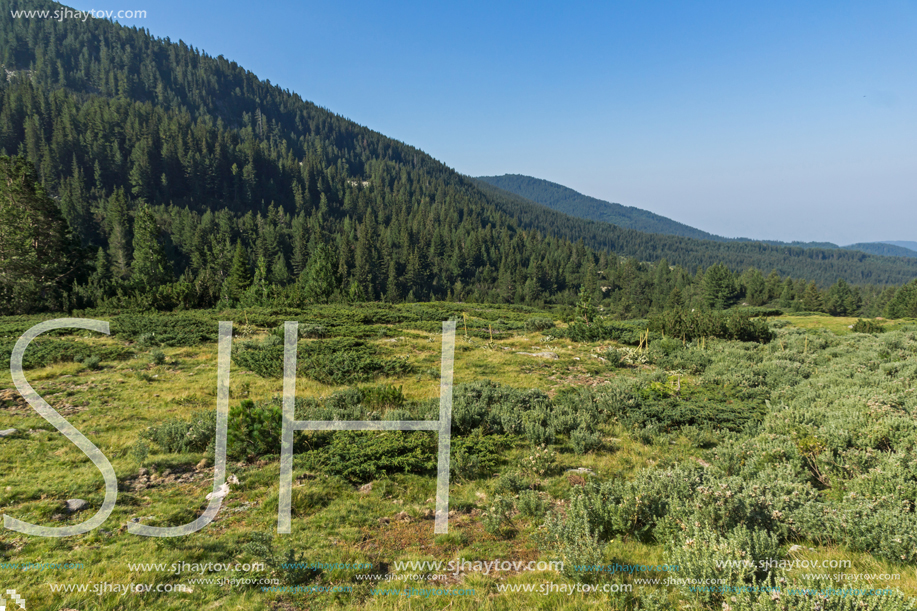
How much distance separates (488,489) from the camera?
321 inches

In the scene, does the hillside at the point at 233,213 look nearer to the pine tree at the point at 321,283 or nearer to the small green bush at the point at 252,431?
the pine tree at the point at 321,283

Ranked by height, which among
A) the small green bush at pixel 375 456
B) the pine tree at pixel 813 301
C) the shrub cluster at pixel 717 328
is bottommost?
the small green bush at pixel 375 456

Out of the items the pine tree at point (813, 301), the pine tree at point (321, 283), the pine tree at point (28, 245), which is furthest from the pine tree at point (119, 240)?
the pine tree at point (813, 301)

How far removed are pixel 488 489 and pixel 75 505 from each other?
720 cm

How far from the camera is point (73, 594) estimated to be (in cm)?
454

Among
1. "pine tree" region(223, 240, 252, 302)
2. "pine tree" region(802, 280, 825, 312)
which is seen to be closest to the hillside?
"pine tree" region(223, 240, 252, 302)

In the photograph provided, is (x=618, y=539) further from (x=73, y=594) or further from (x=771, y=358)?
(x=771, y=358)

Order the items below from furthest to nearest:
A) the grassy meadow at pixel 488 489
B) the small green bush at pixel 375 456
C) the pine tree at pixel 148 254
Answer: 1. the pine tree at pixel 148 254
2. the small green bush at pixel 375 456
3. the grassy meadow at pixel 488 489

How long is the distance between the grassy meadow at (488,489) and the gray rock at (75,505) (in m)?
0.08

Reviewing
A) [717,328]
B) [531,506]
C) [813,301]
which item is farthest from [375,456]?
[813,301]

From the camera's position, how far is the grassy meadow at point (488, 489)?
15.5 ft

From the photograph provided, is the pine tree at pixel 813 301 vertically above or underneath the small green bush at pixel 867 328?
above

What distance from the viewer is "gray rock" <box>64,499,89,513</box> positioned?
6383 mm

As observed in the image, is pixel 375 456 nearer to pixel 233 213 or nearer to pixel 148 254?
pixel 148 254
